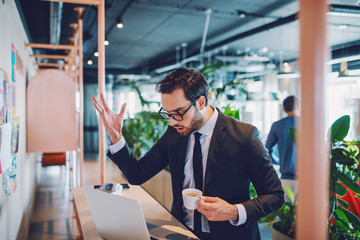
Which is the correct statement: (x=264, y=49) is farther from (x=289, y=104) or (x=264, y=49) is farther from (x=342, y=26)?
(x=289, y=104)

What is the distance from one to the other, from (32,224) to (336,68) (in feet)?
28.8

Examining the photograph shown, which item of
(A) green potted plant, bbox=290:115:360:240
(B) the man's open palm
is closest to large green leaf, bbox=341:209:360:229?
(A) green potted plant, bbox=290:115:360:240

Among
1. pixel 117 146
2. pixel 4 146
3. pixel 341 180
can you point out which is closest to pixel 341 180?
pixel 341 180

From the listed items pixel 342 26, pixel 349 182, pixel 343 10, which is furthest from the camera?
pixel 342 26

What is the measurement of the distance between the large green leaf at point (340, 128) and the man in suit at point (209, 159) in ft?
2.68

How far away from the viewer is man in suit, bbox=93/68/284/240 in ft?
4.90

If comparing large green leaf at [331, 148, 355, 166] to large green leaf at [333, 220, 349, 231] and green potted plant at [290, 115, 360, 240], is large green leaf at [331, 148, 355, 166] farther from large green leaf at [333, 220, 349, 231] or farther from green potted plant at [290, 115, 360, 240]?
large green leaf at [333, 220, 349, 231]

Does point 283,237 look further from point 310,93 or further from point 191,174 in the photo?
point 310,93

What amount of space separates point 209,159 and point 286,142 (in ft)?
8.09

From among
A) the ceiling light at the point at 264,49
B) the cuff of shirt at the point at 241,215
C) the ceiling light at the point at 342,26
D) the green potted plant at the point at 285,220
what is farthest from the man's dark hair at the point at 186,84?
the ceiling light at the point at 264,49

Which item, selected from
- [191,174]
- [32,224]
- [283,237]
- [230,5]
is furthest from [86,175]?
[191,174]

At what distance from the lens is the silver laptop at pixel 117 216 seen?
1.23 meters

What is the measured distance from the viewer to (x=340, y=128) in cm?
206

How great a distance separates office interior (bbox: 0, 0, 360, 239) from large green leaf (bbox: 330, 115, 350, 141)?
0.30 feet
